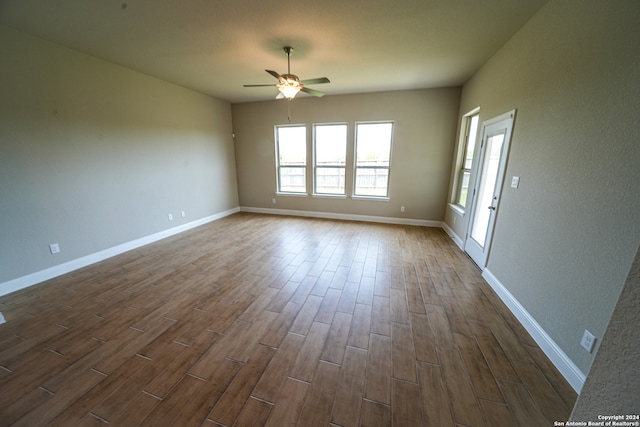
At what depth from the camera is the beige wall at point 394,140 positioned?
466 cm

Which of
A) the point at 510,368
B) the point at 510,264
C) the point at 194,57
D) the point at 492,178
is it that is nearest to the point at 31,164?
the point at 194,57

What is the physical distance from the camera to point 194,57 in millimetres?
3148

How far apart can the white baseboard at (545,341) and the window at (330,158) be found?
3.72 metres

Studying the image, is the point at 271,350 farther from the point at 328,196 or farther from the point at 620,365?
the point at 328,196

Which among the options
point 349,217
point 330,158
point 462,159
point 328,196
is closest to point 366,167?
point 330,158

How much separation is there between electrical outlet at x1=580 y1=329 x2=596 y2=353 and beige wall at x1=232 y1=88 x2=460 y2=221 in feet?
12.4

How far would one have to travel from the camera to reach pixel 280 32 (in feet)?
8.26

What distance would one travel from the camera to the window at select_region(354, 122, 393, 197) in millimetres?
5062

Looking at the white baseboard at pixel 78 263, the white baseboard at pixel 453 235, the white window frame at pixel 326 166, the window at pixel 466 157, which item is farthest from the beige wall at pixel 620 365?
the white window frame at pixel 326 166

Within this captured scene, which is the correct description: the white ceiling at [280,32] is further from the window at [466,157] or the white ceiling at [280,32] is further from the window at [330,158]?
the window at [330,158]

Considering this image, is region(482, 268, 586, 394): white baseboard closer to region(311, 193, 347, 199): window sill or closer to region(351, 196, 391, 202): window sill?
region(351, 196, 391, 202): window sill

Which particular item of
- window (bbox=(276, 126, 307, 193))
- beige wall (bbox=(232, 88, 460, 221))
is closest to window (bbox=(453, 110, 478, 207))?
beige wall (bbox=(232, 88, 460, 221))

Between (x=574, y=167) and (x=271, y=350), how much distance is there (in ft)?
9.00

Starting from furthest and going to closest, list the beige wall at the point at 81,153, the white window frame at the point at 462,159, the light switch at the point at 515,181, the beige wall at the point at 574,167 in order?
the white window frame at the point at 462,159
the beige wall at the point at 81,153
the light switch at the point at 515,181
the beige wall at the point at 574,167
